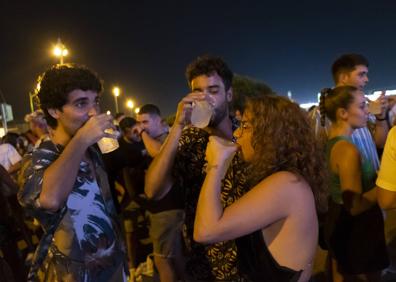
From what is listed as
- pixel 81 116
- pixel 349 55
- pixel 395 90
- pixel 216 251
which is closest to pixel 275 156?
pixel 216 251

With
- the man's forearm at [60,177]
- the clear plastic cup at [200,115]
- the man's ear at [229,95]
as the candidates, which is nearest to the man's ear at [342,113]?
the man's ear at [229,95]

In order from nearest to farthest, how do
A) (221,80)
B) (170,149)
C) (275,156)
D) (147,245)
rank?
1. (275,156)
2. (170,149)
3. (221,80)
4. (147,245)

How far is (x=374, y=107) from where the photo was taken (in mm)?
3439

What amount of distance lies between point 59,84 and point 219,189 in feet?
3.33

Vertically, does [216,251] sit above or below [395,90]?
below

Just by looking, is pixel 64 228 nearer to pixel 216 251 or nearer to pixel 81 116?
pixel 81 116

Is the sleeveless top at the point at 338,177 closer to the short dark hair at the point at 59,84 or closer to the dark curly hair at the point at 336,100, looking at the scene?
the dark curly hair at the point at 336,100

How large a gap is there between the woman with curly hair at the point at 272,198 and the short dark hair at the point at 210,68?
0.67 metres

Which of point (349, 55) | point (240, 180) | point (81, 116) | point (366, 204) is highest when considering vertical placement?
point (349, 55)

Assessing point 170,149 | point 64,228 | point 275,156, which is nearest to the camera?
point 275,156

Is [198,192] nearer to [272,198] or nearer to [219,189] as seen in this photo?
[219,189]

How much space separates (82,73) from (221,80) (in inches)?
Answer: 35.6

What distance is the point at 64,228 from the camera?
1845 mm

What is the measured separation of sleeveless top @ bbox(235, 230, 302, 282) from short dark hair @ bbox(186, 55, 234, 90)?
1.14 metres
